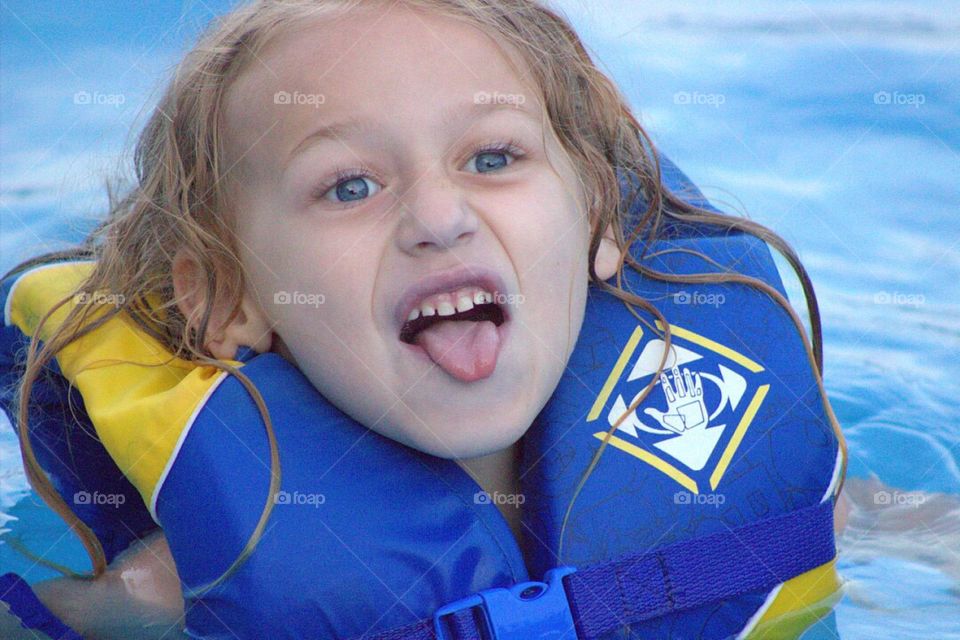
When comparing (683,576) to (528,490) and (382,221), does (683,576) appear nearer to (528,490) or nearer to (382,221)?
(528,490)

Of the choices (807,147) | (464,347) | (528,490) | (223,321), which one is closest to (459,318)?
(464,347)

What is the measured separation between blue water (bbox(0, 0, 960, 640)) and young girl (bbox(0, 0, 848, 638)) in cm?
79

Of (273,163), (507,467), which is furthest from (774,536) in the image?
(273,163)

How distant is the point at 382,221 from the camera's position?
2031 millimetres

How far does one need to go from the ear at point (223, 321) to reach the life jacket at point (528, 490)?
0.10 ft

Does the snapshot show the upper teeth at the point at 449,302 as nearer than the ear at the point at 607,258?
Yes

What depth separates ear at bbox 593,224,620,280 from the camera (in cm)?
242

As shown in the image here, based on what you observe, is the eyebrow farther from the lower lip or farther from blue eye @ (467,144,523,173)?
the lower lip

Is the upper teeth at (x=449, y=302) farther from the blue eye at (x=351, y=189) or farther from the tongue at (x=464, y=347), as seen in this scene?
the blue eye at (x=351, y=189)

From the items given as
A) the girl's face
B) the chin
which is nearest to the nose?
the girl's face

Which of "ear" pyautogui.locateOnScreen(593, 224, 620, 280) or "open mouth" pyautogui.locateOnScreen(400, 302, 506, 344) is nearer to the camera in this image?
"open mouth" pyautogui.locateOnScreen(400, 302, 506, 344)

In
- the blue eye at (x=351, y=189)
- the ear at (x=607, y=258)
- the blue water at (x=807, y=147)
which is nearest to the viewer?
the blue eye at (x=351, y=189)

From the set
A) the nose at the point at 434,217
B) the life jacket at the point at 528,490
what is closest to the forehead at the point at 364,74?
the nose at the point at 434,217

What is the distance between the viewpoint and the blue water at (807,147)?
3.48 metres
